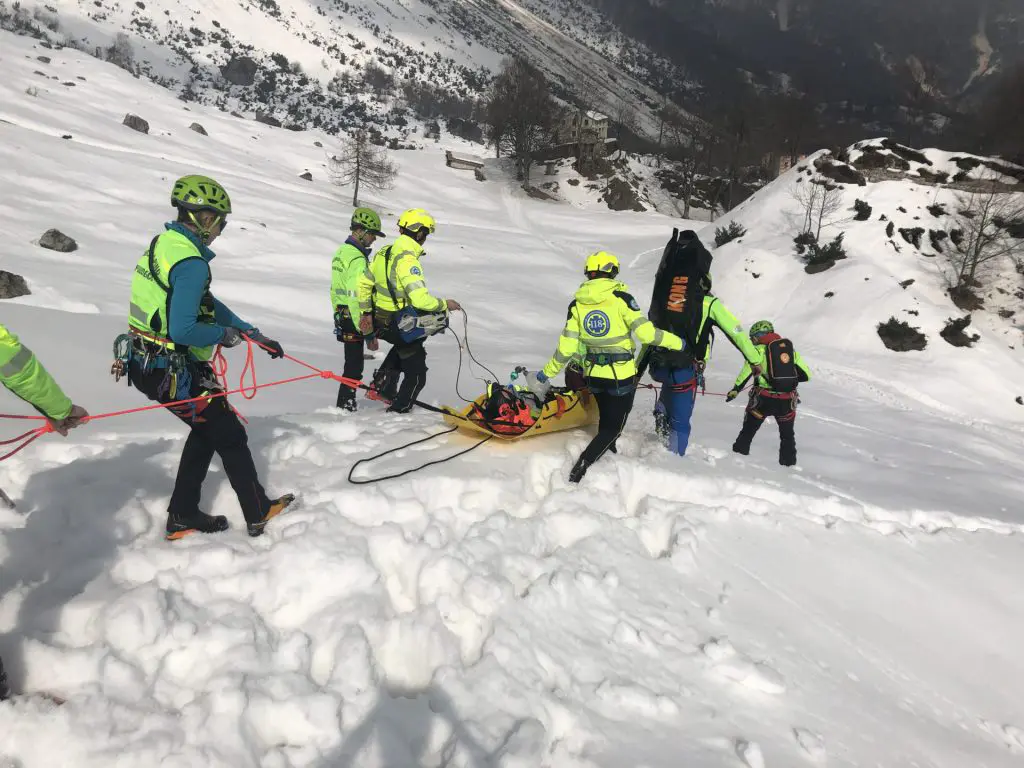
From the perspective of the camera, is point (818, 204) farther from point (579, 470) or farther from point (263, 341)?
point (263, 341)

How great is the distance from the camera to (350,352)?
220 inches

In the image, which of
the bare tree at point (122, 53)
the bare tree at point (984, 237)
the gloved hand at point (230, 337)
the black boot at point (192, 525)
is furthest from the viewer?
the bare tree at point (122, 53)

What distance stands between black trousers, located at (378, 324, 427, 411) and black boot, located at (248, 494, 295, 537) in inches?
79.0

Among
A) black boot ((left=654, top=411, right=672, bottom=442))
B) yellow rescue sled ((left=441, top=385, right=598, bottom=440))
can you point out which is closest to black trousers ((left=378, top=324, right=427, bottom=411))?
yellow rescue sled ((left=441, top=385, right=598, bottom=440))

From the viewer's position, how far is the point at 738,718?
2650 millimetres

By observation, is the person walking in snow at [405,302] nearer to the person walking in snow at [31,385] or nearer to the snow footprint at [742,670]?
the person walking in snow at [31,385]

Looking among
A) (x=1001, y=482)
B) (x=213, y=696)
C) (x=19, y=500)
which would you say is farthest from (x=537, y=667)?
(x=1001, y=482)

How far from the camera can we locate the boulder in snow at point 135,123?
26406mm

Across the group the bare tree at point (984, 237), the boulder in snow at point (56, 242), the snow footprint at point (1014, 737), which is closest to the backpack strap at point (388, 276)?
the snow footprint at point (1014, 737)

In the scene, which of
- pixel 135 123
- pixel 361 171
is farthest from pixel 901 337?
pixel 135 123

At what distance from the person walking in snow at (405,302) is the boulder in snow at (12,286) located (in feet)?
24.6

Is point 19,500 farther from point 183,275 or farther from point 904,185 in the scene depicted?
point 904,185

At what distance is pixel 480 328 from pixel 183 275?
37.9ft

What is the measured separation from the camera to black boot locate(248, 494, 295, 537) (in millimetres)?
3270
